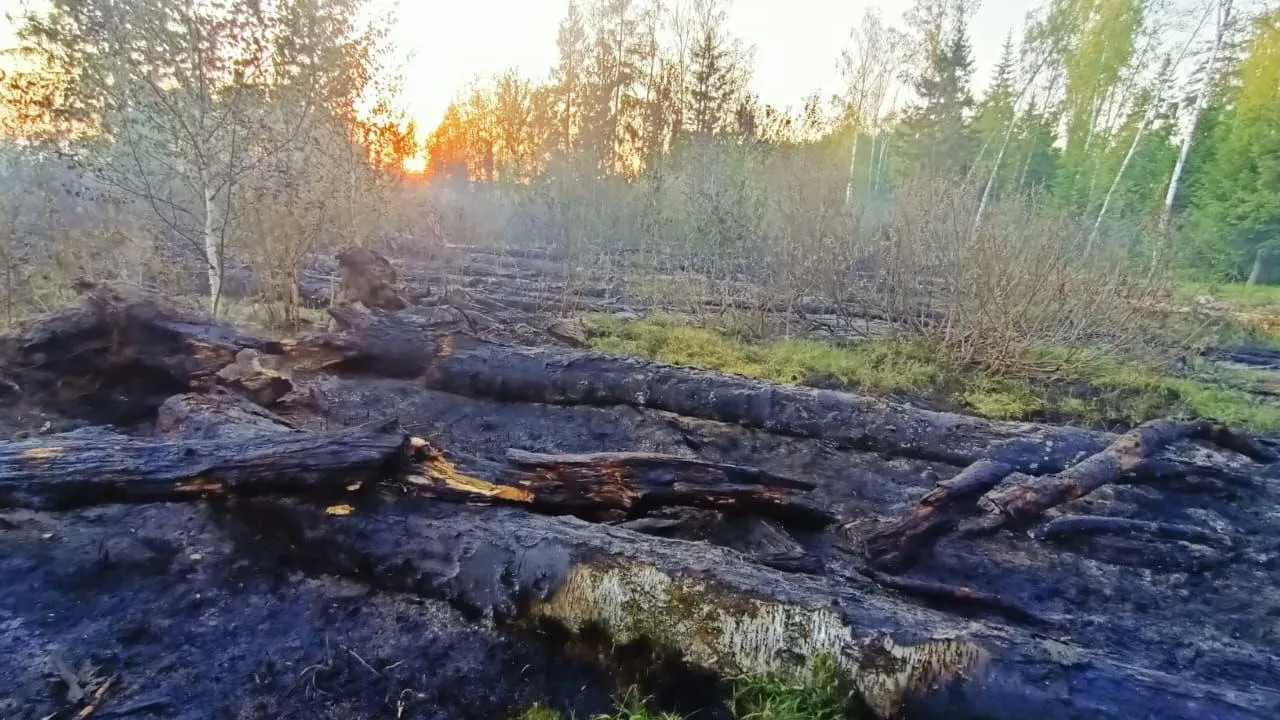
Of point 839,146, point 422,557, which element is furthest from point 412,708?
point 839,146

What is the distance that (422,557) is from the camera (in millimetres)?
3006

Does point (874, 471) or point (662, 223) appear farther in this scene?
point (662, 223)

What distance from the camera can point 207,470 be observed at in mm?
3217

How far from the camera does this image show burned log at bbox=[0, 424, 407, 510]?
3178 mm

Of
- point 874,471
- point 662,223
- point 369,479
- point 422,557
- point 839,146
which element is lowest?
point 874,471

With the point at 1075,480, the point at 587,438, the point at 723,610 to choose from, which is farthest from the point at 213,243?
the point at 1075,480

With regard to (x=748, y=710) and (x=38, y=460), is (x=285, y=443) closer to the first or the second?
(x=38, y=460)

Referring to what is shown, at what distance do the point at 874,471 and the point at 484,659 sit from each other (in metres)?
3.64

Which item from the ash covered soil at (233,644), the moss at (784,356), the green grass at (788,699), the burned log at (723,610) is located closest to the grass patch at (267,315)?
the moss at (784,356)

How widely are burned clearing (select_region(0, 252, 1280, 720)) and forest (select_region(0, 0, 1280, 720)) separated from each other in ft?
0.07

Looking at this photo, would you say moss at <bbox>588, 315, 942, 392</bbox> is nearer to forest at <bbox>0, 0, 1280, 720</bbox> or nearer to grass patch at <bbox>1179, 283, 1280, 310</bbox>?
Answer: forest at <bbox>0, 0, 1280, 720</bbox>

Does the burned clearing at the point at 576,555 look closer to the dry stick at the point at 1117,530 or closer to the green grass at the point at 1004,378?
the dry stick at the point at 1117,530

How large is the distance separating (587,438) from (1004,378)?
5.36 meters

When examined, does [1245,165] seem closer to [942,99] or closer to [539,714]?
[942,99]
